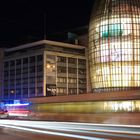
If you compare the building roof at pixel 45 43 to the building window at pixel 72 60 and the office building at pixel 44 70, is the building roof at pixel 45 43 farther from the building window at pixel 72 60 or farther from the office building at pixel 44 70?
the building window at pixel 72 60

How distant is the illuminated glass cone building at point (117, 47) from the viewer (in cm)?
10950

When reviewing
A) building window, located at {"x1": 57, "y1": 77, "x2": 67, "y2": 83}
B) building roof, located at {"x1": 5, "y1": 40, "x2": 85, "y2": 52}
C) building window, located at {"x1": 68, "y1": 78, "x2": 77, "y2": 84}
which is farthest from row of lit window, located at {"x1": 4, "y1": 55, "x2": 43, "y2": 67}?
building window, located at {"x1": 68, "y1": 78, "x2": 77, "y2": 84}

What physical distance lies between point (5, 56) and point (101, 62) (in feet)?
164

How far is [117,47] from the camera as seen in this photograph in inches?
4331

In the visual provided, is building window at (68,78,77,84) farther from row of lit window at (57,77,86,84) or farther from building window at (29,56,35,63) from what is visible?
building window at (29,56,35,63)

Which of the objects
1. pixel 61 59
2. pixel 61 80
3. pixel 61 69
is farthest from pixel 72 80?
pixel 61 59

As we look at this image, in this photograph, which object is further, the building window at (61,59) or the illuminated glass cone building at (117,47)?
the building window at (61,59)

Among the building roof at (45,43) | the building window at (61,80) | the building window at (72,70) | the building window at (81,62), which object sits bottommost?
the building window at (61,80)

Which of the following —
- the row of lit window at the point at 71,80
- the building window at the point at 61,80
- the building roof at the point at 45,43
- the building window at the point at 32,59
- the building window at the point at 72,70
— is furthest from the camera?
the building window at the point at 72,70

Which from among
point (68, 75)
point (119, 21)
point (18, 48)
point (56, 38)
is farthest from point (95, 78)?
point (56, 38)

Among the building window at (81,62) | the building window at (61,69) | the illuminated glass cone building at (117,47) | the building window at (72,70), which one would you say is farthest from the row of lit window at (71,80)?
the illuminated glass cone building at (117,47)

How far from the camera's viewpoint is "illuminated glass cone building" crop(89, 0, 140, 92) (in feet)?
359

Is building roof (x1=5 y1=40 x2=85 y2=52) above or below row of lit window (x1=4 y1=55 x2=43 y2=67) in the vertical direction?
above

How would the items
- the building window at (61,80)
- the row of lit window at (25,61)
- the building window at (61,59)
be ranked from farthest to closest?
the building window at (61,80), the building window at (61,59), the row of lit window at (25,61)
